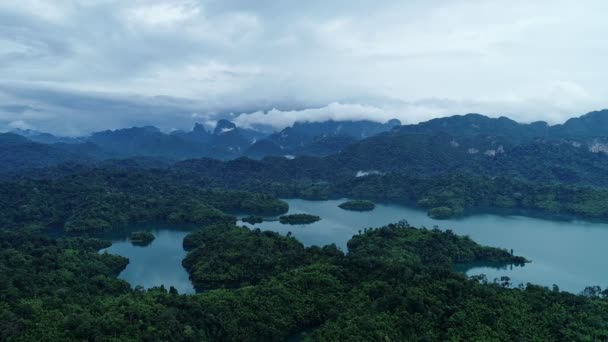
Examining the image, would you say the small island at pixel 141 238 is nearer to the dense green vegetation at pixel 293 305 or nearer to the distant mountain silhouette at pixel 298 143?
the dense green vegetation at pixel 293 305

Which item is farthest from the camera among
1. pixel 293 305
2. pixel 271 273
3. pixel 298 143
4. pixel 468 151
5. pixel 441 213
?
pixel 298 143

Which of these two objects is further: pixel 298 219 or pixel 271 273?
pixel 298 219

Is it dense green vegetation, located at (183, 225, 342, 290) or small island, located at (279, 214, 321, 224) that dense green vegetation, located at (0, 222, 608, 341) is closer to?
dense green vegetation, located at (183, 225, 342, 290)

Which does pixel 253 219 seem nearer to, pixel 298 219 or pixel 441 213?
pixel 298 219

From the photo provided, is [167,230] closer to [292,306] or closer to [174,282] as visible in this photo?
[174,282]

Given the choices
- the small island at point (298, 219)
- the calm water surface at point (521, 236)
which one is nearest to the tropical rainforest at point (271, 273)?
the small island at point (298, 219)

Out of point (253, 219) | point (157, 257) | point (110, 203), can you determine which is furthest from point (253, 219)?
point (110, 203)

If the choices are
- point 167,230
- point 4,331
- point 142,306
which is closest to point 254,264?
point 142,306
